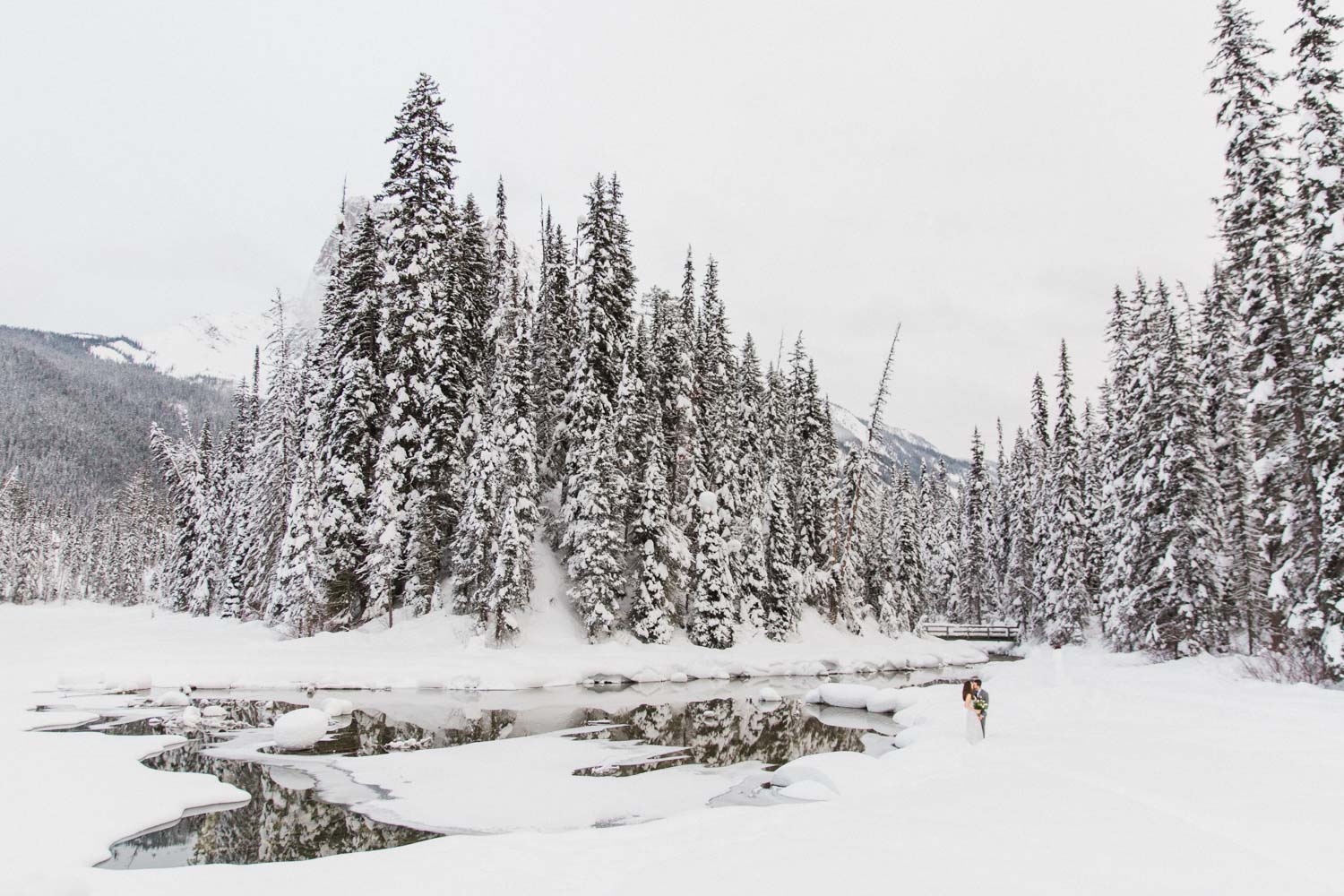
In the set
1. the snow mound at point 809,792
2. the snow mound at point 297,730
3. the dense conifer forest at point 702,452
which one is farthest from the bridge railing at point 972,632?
the snow mound at point 297,730

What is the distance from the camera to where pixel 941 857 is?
800 cm

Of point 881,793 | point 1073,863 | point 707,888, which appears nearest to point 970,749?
point 881,793

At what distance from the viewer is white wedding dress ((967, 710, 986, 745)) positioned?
1641 centimetres

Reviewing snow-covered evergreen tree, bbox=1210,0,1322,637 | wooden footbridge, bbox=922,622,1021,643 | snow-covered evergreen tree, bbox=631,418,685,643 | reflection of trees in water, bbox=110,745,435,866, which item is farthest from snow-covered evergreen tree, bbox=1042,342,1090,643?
reflection of trees in water, bbox=110,745,435,866

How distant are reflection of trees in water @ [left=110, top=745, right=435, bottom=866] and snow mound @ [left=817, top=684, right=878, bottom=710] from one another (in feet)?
65.6

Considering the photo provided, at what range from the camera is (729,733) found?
22.7 meters

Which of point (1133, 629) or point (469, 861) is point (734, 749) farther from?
point (1133, 629)

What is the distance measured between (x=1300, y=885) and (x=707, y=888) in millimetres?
5655

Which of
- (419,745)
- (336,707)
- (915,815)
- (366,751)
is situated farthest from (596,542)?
→ (915,815)

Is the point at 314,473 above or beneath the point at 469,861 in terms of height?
above

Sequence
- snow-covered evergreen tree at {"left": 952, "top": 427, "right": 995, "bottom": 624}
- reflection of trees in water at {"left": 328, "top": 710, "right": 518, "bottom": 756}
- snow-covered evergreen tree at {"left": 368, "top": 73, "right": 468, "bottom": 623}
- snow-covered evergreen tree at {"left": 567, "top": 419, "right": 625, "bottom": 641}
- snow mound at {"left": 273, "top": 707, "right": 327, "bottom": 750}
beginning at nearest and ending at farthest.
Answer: snow mound at {"left": 273, "top": 707, "right": 327, "bottom": 750}
reflection of trees in water at {"left": 328, "top": 710, "right": 518, "bottom": 756}
snow-covered evergreen tree at {"left": 368, "top": 73, "right": 468, "bottom": 623}
snow-covered evergreen tree at {"left": 567, "top": 419, "right": 625, "bottom": 641}
snow-covered evergreen tree at {"left": 952, "top": 427, "right": 995, "bottom": 624}

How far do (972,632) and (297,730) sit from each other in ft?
182

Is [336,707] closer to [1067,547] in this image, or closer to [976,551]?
[1067,547]

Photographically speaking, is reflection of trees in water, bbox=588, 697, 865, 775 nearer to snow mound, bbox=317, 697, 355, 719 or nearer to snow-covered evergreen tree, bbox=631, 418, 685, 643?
snow mound, bbox=317, 697, 355, 719
